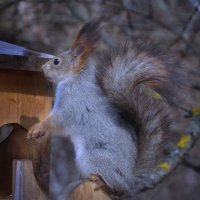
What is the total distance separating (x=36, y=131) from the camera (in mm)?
2684

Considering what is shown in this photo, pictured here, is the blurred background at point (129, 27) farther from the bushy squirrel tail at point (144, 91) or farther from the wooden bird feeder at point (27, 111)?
the bushy squirrel tail at point (144, 91)

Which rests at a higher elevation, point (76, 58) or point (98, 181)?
point (76, 58)

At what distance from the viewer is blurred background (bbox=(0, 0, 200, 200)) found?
4.57 meters

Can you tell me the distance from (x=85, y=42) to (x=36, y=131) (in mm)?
457

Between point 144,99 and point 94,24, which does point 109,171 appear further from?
point 94,24

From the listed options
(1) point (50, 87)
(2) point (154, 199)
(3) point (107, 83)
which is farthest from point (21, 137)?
(2) point (154, 199)

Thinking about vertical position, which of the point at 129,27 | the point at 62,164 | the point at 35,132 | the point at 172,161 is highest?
the point at 129,27

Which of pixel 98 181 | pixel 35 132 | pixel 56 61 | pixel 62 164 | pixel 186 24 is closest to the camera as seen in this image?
pixel 98 181

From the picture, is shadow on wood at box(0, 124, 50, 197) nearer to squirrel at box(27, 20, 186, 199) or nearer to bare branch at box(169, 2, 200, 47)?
squirrel at box(27, 20, 186, 199)

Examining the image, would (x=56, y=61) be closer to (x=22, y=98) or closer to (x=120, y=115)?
(x=22, y=98)

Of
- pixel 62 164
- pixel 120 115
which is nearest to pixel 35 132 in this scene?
pixel 120 115

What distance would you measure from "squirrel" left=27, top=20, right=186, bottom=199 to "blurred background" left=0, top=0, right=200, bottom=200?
171 centimetres

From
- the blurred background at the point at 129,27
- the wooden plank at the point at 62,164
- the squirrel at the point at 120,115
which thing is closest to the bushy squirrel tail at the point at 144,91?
the squirrel at the point at 120,115

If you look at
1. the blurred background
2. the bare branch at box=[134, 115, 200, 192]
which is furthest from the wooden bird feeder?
the blurred background
